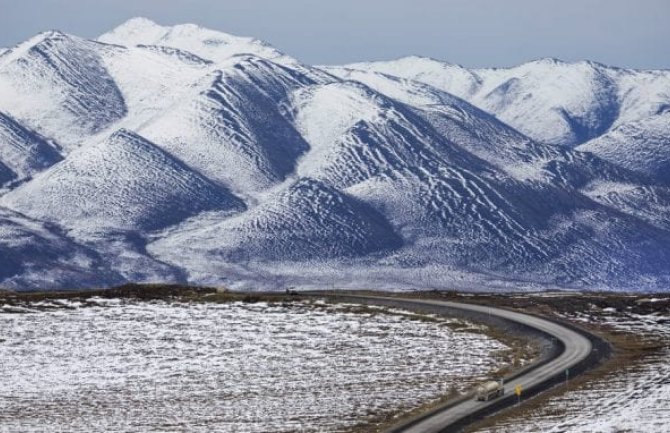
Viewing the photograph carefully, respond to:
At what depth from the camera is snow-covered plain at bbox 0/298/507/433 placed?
338 ft


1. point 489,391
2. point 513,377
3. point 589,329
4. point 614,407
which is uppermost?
point 589,329

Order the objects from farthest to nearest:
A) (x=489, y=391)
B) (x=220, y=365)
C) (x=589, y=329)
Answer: (x=589, y=329) → (x=220, y=365) → (x=489, y=391)

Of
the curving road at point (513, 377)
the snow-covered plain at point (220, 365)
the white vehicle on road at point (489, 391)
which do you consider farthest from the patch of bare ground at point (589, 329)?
the snow-covered plain at point (220, 365)

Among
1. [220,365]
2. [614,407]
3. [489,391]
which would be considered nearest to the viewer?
[614,407]

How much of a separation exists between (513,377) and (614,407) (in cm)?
1985

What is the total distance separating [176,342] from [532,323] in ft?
122

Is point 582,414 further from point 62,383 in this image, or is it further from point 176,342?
point 176,342

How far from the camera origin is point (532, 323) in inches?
5960

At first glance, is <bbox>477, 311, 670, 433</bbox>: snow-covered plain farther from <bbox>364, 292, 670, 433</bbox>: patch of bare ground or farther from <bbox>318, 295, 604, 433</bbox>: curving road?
<bbox>318, 295, 604, 433</bbox>: curving road

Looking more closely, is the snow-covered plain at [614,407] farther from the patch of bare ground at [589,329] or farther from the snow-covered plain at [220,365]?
the snow-covered plain at [220,365]

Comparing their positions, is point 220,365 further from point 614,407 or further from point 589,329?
point 614,407

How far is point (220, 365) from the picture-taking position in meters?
132

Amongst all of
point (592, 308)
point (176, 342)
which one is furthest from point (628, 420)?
point (592, 308)

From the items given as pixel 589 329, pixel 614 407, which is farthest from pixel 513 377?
pixel 589 329
